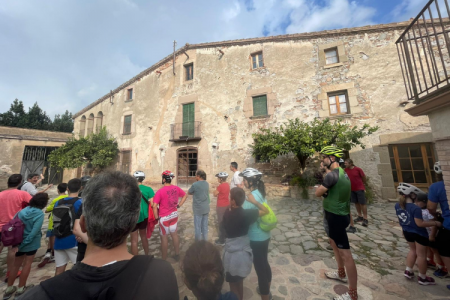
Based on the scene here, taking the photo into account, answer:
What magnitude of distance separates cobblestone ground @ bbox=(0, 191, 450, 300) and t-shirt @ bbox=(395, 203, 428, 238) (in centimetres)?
71

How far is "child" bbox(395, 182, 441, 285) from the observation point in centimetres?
244

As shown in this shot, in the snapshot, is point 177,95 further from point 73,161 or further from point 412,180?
point 412,180

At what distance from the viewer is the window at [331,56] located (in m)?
8.89

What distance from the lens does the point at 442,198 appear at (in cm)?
239

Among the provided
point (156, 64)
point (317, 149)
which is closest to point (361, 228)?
point (317, 149)

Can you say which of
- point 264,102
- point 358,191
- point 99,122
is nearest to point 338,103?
point 264,102

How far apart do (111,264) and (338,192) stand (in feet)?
8.28

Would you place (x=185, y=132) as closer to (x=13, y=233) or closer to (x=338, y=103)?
(x=338, y=103)

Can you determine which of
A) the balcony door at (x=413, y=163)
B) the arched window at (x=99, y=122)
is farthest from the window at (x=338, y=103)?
the arched window at (x=99, y=122)

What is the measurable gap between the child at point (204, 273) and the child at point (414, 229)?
2.79m

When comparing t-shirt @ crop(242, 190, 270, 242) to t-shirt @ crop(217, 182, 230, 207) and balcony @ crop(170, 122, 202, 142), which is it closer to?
t-shirt @ crop(217, 182, 230, 207)

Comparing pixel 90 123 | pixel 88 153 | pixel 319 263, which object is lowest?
pixel 319 263

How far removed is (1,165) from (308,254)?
1969 centimetres

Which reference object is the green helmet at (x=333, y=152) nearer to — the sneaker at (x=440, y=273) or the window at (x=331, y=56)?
the sneaker at (x=440, y=273)
